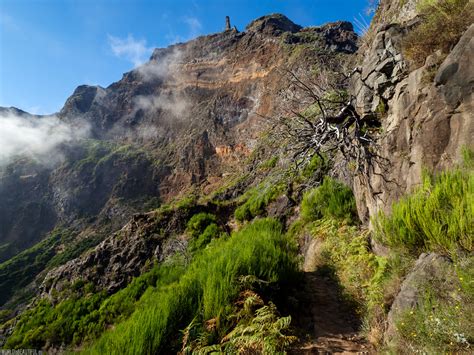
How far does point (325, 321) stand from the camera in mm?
4191

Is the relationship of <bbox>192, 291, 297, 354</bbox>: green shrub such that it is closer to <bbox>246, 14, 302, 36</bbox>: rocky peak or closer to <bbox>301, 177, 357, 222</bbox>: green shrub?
<bbox>301, 177, 357, 222</bbox>: green shrub

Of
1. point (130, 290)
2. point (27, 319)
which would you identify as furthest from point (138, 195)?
point (130, 290)

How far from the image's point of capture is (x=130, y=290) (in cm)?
849

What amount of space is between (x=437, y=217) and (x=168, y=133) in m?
71.9

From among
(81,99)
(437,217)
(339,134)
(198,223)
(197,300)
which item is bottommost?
(197,300)

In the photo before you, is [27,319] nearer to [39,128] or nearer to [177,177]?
[177,177]

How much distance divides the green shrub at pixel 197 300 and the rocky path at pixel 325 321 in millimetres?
575

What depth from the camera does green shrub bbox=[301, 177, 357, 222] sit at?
6.70 meters

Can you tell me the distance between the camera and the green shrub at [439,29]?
4.05 m

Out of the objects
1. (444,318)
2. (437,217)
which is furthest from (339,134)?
(444,318)

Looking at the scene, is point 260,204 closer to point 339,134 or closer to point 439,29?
point 339,134

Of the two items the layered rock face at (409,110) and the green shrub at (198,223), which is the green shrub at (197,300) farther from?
the green shrub at (198,223)

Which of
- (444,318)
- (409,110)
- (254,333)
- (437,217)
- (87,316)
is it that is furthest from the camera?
(87,316)

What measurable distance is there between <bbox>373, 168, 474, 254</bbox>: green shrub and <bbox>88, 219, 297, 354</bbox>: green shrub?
1749 millimetres
